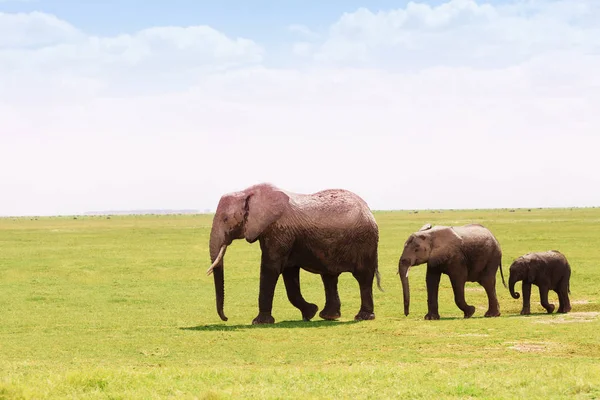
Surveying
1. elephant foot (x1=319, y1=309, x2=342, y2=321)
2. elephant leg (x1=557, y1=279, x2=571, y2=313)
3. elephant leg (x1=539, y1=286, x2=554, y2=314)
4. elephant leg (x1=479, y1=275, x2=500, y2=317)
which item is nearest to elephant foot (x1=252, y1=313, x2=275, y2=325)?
elephant foot (x1=319, y1=309, x2=342, y2=321)

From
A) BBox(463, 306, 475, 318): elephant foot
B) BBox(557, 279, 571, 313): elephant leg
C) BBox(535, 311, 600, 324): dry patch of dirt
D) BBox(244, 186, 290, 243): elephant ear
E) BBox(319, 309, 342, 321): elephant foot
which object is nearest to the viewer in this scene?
BBox(535, 311, 600, 324): dry patch of dirt

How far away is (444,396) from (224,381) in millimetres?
3640

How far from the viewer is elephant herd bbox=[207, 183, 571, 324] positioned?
21953 mm

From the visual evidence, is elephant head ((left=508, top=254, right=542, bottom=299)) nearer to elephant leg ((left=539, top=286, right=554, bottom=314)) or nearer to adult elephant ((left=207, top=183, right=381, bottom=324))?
elephant leg ((left=539, top=286, right=554, bottom=314))

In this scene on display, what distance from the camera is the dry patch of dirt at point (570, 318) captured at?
21.1 m

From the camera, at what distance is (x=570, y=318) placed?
862 inches

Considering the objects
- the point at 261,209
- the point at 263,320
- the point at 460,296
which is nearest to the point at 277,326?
the point at 263,320

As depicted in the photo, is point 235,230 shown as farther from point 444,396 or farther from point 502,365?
point 444,396

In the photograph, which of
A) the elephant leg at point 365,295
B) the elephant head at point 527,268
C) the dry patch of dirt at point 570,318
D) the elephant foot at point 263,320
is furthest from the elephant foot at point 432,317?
the elephant foot at point 263,320

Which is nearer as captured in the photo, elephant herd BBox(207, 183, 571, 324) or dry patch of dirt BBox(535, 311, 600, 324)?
dry patch of dirt BBox(535, 311, 600, 324)

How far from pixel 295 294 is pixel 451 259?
464 cm

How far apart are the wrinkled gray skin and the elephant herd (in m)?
0.03

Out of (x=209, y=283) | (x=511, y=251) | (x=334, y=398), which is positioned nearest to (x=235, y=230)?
(x=334, y=398)

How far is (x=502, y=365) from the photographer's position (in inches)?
585
